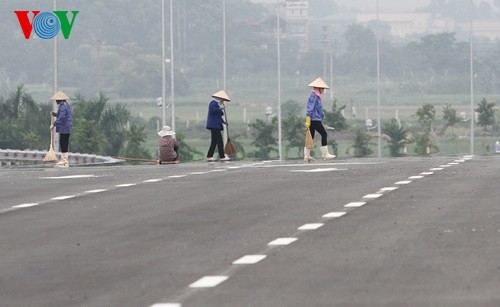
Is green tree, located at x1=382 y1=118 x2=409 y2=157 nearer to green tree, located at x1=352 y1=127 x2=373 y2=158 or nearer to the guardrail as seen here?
green tree, located at x1=352 y1=127 x2=373 y2=158

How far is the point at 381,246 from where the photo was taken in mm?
17688

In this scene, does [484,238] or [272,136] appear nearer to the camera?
[484,238]

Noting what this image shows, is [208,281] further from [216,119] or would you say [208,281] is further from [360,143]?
[360,143]

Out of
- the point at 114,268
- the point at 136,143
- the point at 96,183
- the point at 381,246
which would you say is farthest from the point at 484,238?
the point at 136,143

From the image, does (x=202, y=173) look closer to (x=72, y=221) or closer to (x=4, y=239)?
(x=72, y=221)

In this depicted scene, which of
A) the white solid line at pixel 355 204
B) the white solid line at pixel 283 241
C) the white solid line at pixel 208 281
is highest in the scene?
the white solid line at pixel 355 204

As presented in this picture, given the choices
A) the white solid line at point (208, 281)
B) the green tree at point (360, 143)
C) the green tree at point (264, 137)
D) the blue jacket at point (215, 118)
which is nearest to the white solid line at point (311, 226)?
the white solid line at point (208, 281)

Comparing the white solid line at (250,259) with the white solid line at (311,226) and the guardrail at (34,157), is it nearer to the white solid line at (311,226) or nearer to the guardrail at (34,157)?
the white solid line at (311,226)

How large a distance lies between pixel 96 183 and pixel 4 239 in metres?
11.4

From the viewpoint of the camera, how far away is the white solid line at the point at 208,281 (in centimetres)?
1481

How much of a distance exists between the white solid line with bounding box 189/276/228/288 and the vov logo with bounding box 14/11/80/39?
2139 inches

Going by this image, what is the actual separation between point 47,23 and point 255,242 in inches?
2515

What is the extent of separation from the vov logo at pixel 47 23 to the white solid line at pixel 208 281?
5433cm

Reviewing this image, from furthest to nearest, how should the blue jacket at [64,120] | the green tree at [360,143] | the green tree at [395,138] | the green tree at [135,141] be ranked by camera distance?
the green tree at [395,138] → the green tree at [360,143] → the green tree at [135,141] → the blue jacket at [64,120]
